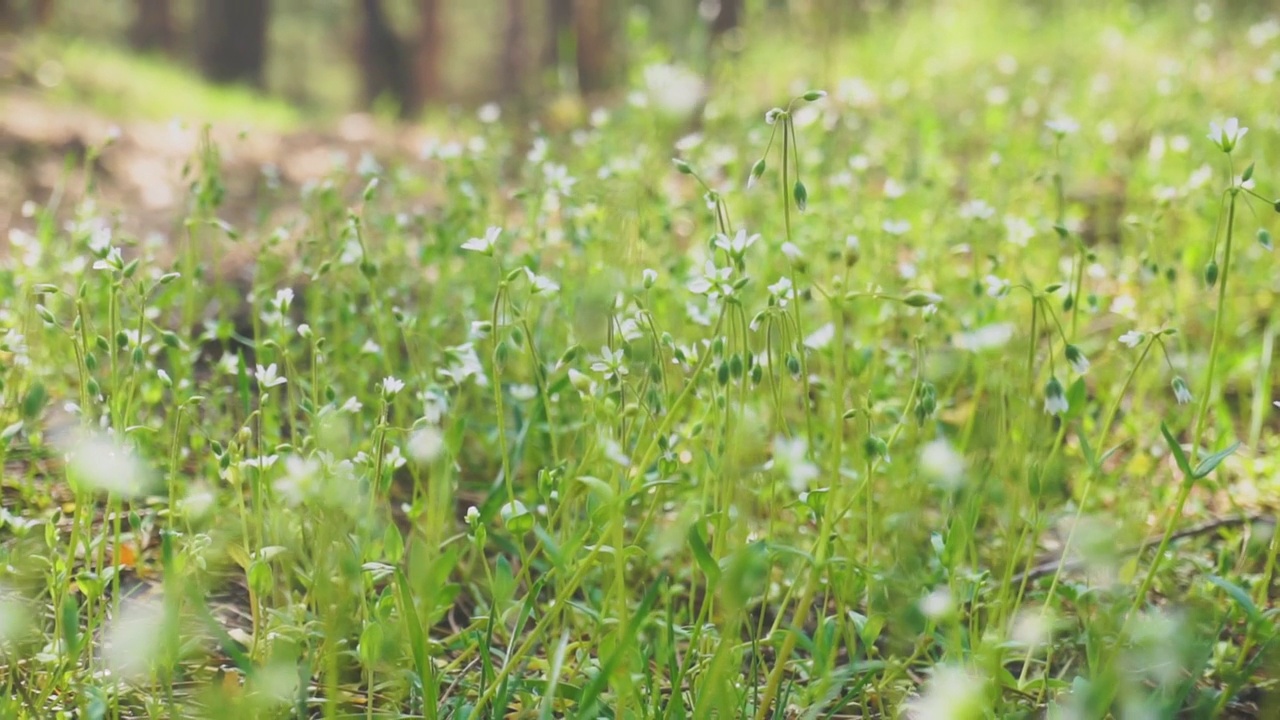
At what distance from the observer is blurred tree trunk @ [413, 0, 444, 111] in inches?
465

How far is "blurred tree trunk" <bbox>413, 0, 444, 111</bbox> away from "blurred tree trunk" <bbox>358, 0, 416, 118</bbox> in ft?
2.66

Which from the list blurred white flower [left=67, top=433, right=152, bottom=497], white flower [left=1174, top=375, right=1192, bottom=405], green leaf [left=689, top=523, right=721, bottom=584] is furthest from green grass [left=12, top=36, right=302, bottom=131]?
white flower [left=1174, top=375, right=1192, bottom=405]

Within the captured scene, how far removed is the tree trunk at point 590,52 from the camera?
883 cm

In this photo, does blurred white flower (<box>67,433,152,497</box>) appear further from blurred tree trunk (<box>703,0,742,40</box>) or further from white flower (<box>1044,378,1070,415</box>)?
blurred tree trunk (<box>703,0,742,40</box>)

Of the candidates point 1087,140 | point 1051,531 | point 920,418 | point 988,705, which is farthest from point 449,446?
point 1087,140

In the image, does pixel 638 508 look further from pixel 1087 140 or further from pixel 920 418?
pixel 1087 140

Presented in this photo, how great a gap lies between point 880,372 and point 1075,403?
3.01 ft

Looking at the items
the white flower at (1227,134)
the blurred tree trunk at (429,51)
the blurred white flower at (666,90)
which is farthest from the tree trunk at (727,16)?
the white flower at (1227,134)

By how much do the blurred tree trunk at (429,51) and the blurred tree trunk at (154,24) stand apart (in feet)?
17.5

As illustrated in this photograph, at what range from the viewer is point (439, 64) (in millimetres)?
11992

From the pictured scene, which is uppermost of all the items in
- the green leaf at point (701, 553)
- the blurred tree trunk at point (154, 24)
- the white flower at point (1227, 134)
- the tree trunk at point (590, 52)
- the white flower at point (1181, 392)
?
the tree trunk at point (590, 52)

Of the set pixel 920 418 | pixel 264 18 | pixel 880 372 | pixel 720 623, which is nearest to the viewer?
pixel 920 418

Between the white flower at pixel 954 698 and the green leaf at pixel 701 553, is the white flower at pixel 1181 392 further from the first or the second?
the green leaf at pixel 701 553

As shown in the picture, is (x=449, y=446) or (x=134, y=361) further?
(x=449, y=446)
